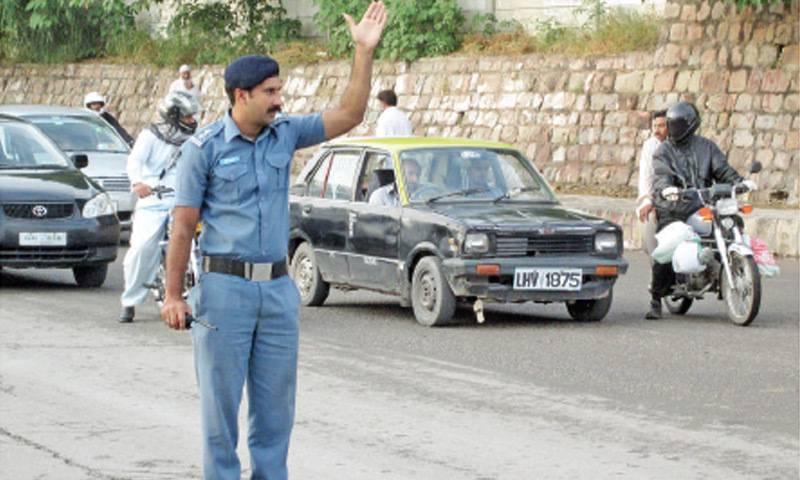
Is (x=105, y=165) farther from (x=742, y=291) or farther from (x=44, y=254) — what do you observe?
(x=742, y=291)

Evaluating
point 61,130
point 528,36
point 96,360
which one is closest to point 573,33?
point 528,36

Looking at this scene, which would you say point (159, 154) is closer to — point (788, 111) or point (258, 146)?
point (258, 146)

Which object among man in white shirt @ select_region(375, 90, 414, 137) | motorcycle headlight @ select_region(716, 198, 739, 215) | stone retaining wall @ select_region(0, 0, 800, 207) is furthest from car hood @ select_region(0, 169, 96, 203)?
stone retaining wall @ select_region(0, 0, 800, 207)

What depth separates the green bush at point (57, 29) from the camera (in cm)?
4197

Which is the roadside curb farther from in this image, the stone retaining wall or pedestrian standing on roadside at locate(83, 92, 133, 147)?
pedestrian standing on roadside at locate(83, 92, 133, 147)

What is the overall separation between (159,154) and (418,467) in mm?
6701

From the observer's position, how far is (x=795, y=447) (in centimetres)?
969

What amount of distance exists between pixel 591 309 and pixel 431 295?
4.13 ft

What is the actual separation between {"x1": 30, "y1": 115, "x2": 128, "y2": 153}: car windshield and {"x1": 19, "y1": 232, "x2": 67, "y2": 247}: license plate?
7.10 meters

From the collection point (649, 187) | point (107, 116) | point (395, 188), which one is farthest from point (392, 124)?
point (107, 116)

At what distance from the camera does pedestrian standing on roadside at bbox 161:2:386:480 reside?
7.42 m

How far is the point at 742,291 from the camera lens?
591 inches

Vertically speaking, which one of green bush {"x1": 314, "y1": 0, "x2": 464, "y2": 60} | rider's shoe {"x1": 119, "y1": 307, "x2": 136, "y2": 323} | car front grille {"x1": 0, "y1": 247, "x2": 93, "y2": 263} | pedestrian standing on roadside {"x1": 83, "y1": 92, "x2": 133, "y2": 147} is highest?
green bush {"x1": 314, "y1": 0, "x2": 464, "y2": 60}

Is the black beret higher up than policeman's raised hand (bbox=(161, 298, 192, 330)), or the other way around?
the black beret
